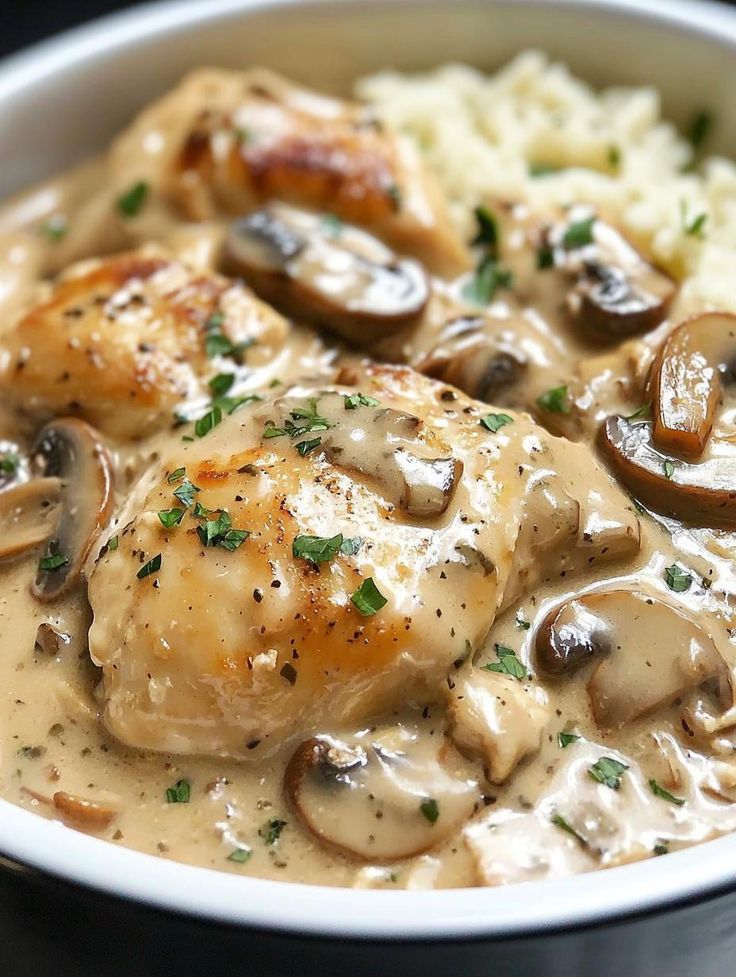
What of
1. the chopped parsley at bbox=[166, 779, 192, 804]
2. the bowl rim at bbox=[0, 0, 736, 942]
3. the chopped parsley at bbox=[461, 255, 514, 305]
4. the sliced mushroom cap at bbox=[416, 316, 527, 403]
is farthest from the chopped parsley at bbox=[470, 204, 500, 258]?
the bowl rim at bbox=[0, 0, 736, 942]

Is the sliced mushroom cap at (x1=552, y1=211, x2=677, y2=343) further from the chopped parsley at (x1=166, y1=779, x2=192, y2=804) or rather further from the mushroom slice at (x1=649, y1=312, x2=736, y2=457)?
the chopped parsley at (x1=166, y1=779, x2=192, y2=804)

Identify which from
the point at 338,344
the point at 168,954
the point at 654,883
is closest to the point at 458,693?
the point at 654,883

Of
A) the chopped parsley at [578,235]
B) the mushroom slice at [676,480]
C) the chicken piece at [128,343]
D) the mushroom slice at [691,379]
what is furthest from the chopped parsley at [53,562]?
the chopped parsley at [578,235]

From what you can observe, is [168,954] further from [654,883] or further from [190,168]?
[190,168]

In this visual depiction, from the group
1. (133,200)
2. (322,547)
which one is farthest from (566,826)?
(133,200)

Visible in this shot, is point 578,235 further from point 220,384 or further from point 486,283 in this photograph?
point 220,384

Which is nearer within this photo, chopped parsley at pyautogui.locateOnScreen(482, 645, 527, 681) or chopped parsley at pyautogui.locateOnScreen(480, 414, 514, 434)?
chopped parsley at pyautogui.locateOnScreen(482, 645, 527, 681)
